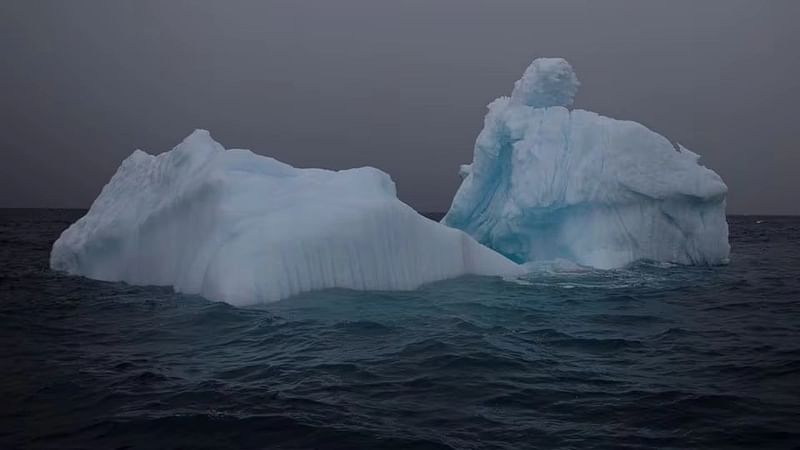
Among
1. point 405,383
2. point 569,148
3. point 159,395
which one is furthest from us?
point 569,148

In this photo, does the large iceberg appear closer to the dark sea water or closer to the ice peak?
the ice peak

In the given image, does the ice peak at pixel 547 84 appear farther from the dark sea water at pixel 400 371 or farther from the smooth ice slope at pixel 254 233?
the dark sea water at pixel 400 371

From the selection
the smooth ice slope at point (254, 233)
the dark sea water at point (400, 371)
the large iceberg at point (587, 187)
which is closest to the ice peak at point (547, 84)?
the large iceberg at point (587, 187)

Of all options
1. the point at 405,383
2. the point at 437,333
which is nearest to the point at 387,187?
the point at 437,333

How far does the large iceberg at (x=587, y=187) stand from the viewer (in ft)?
51.2

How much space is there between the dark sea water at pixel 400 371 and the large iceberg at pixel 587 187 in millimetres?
5180

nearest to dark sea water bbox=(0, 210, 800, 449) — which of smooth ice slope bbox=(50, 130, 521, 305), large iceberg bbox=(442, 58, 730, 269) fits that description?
smooth ice slope bbox=(50, 130, 521, 305)

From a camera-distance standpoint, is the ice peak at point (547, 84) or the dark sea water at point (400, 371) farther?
the ice peak at point (547, 84)

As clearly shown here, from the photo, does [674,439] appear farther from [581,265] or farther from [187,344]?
[581,265]

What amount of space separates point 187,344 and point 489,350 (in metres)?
3.71

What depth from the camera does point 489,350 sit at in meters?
6.92

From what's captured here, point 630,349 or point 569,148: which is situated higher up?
point 569,148

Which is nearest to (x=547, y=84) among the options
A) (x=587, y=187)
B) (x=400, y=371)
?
(x=587, y=187)

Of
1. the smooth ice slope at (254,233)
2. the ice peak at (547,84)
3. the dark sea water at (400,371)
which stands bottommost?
the dark sea water at (400,371)
